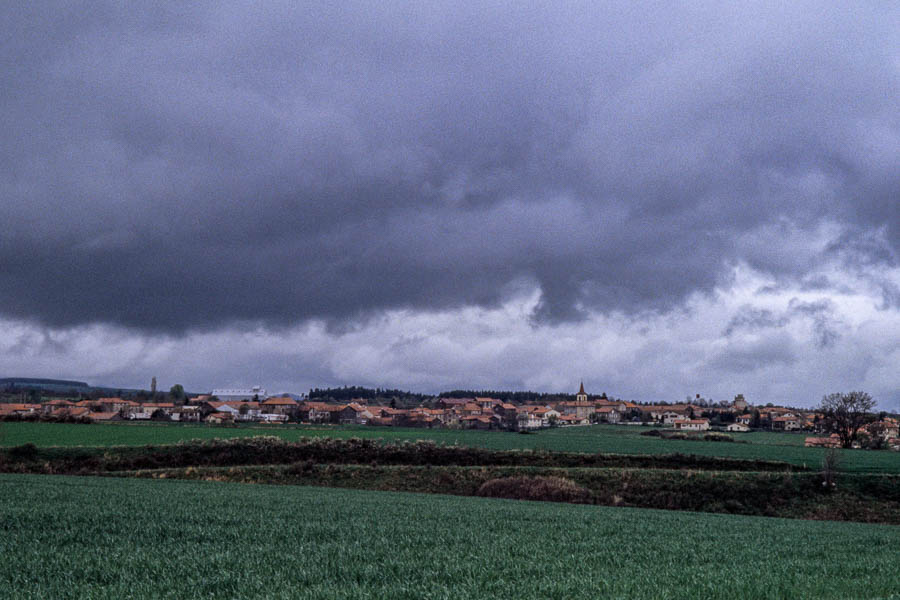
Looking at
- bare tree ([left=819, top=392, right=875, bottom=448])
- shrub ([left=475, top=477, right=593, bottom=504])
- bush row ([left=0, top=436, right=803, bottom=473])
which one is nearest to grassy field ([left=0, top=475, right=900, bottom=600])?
shrub ([left=475, top=477, right=593, bottom=504])

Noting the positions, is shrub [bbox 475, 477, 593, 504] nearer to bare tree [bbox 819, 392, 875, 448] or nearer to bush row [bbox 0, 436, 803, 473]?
bush row [bbox 0, 436, 803, 473]

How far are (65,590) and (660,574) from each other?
9177 millimetres

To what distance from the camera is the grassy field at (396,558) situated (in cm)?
909

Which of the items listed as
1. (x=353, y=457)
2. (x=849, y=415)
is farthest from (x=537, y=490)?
(x=849, y=415)

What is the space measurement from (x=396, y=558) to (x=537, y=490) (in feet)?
126

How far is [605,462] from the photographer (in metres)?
70.4

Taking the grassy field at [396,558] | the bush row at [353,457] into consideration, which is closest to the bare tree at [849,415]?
the bush row at [353,457]

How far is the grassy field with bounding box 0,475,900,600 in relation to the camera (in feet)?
29.8

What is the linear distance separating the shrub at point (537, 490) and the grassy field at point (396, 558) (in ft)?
91.2

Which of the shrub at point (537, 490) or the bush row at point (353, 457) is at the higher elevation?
the shrub at point (537, 490)

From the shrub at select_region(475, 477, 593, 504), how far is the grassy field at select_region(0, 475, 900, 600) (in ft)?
91.2

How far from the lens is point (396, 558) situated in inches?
456

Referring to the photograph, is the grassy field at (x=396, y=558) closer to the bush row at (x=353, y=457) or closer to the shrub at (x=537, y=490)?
the shrub at (x=537, y=490)

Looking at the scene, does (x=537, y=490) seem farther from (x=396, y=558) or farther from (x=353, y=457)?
(x=396, y=558)
